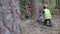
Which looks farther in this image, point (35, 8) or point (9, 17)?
point (35, 8)

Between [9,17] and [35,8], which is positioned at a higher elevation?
[9,17]

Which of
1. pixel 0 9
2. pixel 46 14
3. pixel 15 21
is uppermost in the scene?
pixel 0 9

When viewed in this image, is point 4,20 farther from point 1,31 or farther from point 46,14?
point 46,14

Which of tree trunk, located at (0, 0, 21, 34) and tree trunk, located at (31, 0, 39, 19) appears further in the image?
tree trunk, located at (31, 0, 39, 19)

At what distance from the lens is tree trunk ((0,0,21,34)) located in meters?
2.85

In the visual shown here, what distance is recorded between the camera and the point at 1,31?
112 inches

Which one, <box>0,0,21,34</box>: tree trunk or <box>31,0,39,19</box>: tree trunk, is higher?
<box>0,0,21,34</box>: tree trunk

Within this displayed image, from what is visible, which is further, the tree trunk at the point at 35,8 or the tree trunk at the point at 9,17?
the tree trunk at the point at 35,8

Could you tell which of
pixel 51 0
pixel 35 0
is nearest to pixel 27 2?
pixel 35 0

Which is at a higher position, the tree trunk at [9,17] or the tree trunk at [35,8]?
the tree trunk at [9,17]

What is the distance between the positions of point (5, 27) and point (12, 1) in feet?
1.42

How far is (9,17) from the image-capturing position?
9.45 ft

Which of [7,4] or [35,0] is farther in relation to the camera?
[35,0]

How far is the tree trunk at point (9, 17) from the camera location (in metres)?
2.85
